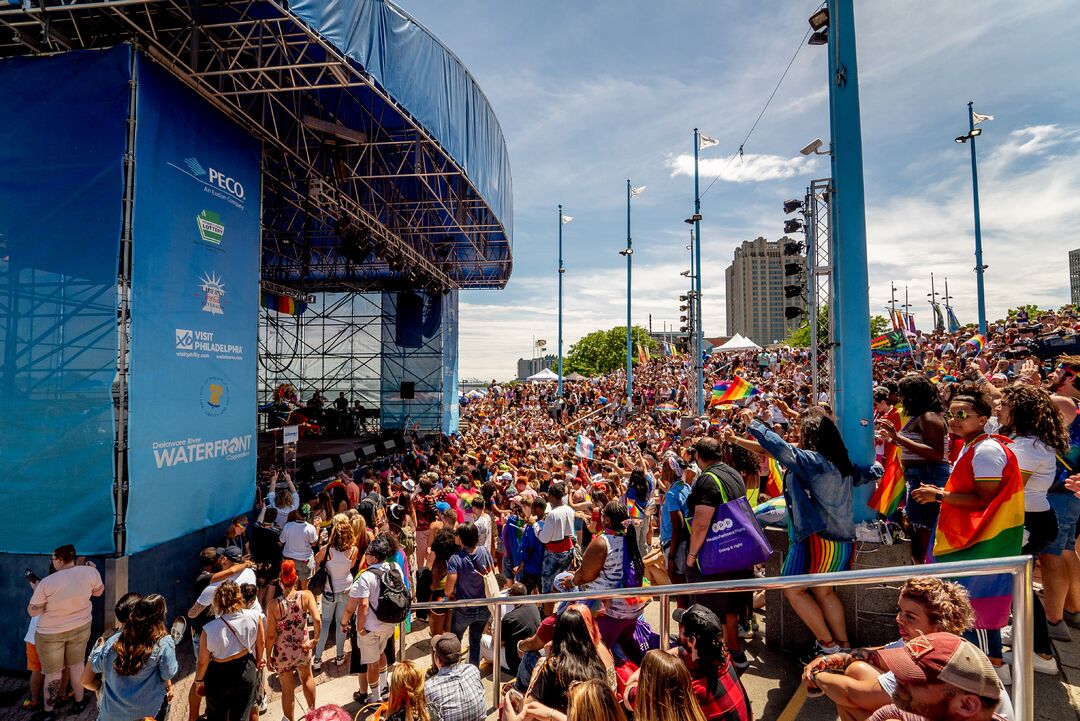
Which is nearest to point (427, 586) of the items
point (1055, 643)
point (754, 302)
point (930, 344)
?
point (1055, 643)

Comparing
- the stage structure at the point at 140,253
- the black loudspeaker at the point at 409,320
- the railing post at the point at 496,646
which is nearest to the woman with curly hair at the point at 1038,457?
the railing post at the point at 496,646

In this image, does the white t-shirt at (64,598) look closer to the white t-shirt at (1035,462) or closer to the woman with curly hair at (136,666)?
the woman with curly hair at (136,666)

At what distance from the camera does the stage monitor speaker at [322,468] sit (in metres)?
13.3

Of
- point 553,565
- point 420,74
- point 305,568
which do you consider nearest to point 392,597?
point 553,565

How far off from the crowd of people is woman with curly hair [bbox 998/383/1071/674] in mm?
13

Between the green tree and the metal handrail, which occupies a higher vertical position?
the green tree

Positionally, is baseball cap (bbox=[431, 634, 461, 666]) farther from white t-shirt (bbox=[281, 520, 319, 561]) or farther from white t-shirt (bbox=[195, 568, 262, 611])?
white t-shirt (bbox=[281, 520, 319, 561])

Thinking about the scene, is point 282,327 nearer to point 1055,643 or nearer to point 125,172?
point 125,172

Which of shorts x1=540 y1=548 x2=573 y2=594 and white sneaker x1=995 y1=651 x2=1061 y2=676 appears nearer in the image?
white sneaker x1=995 y1=651 x2=1061 y2=676

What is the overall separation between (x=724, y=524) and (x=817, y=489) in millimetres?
702

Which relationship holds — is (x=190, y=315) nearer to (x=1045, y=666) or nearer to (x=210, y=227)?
(x=210, y=227)

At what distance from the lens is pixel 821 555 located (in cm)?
377

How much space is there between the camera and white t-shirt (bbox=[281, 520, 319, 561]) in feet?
21.0

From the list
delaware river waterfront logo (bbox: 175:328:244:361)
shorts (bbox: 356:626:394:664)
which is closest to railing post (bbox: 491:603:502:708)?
shorts (bbox: 356:626:394:664)
